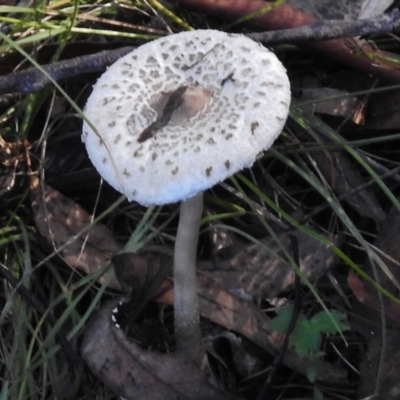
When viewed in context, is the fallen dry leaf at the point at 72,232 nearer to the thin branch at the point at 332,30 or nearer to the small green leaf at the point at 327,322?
the small green leaf at the point at 327,322

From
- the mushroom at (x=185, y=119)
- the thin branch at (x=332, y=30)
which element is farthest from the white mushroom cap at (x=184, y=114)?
the thin branch at (x=332, y=30)

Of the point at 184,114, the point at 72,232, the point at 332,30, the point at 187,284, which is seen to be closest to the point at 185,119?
the point at 184,114

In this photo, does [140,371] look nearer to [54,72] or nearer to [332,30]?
[54,72]

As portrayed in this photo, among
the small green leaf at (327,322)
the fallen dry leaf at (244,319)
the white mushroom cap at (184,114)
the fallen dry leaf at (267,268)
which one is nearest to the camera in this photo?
the white mushroom cap at (184,114)

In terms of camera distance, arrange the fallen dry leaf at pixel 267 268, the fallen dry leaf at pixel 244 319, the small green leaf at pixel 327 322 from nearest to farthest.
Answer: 1. the small green leaf at pixel 327 322
2. the fallen dry leaf at pixel 244 319
3. the fallen dry leaf at pixel 267 268

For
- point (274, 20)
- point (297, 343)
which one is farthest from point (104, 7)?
point (297, 343)

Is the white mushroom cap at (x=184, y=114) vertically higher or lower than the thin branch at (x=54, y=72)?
higher
